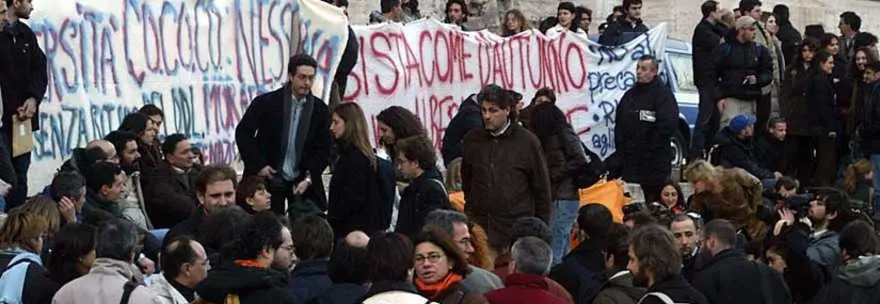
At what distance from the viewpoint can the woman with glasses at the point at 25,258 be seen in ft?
36.8

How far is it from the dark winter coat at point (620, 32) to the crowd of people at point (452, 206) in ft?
2.86

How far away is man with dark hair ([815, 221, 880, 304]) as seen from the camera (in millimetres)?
13406

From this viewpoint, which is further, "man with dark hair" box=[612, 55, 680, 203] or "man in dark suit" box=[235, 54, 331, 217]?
"man with dark hair" box=[612, 55, 680, 203]

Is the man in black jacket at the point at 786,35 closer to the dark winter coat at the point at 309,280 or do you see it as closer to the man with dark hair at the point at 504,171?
the man with dark hair at the point at 504,171

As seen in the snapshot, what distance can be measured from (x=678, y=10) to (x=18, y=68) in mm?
15872

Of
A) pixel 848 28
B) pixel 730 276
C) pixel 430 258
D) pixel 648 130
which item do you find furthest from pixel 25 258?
pixel 848 28

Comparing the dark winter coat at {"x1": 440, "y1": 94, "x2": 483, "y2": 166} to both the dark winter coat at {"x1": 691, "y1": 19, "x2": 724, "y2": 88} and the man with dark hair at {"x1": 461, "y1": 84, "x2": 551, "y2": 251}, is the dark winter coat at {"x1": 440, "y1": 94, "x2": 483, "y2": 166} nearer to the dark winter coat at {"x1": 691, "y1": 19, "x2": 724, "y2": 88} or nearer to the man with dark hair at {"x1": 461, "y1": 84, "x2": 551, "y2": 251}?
the man with dark hair at {"x1": 461, "y1": 84, "x2": 551, "y2": 251}

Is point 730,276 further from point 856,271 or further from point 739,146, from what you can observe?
point 739,146

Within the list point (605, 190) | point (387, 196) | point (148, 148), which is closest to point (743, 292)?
point (387, 196)

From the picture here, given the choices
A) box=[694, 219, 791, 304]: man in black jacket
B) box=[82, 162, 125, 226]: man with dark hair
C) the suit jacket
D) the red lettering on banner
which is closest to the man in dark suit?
the suit jacket

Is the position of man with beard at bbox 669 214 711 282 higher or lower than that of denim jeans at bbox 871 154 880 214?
higher

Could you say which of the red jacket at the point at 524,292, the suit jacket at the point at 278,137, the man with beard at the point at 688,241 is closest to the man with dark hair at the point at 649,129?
the suit jacket at the point at 278,137

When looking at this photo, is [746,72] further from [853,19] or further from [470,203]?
[470,203]

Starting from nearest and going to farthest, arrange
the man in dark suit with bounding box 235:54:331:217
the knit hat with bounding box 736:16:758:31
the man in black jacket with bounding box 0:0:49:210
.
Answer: the man in dark suit with bounding box 235:54:331:217
the man in black jacket with bounding box 0:0:49:210
the knit hat with bounding box 736:16:758:31
